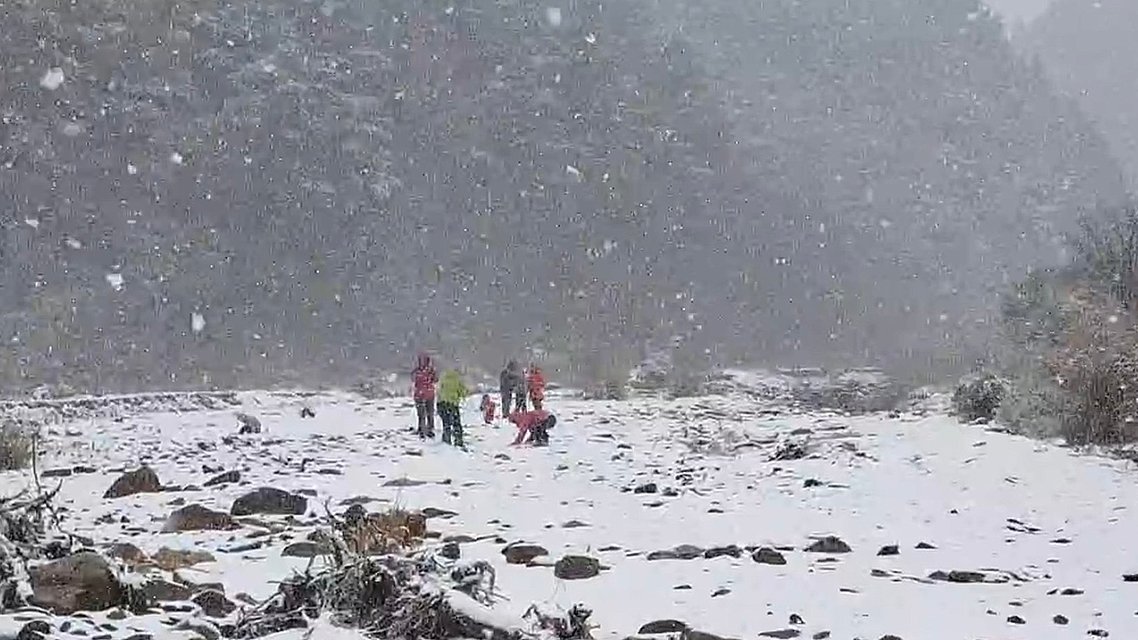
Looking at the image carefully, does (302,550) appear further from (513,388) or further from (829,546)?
(513,388)

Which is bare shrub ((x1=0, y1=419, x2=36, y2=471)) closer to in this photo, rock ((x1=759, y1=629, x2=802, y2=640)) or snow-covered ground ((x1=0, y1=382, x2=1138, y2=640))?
snow-covered ground ((x1=0, y1=382, x2=1138, y2=640))

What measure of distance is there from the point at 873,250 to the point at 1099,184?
25955 mm

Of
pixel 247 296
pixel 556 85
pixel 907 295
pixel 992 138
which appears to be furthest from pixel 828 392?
pixel 992 138

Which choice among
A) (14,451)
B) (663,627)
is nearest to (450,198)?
(14,451)

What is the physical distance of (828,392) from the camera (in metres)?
38.6

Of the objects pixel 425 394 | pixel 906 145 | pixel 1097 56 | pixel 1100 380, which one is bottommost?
pixel 425 394

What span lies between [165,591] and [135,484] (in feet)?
21.0

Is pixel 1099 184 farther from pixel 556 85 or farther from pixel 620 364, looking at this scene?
pixel 620 364

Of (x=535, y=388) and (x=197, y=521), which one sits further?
(x=535, y=388)

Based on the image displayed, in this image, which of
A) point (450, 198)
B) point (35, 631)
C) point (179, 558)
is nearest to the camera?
point (35, 631)

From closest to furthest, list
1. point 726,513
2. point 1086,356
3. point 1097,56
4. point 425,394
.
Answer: point 726,513 → point 1086,356 → point 425,394 → point 1097,56

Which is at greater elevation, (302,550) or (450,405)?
(450,405)

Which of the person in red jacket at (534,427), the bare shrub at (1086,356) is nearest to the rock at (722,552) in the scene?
the bare shrub at (1086,356)

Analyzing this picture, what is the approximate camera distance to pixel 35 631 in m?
6.37
